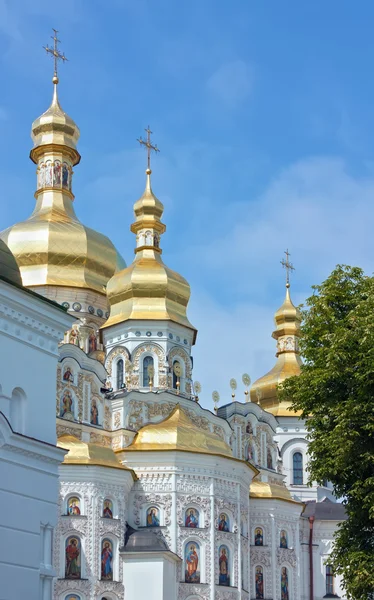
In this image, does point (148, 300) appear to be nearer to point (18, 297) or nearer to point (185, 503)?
point (185, 503)

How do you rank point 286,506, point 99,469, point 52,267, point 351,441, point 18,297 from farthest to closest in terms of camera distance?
point 52,267 < point 286,506 < point 99,469 < point 351,441 < point 18,297

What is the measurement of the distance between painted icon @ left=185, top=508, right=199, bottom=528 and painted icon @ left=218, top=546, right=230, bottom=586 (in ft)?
3.66

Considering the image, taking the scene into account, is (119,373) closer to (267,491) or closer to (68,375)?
(68,375)

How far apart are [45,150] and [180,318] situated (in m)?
11.3

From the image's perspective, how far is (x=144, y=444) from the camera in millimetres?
32531

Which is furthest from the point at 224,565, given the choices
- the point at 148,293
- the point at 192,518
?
the point at 148,293

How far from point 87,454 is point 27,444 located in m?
13.5

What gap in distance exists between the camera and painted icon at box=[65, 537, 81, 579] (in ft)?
96.3

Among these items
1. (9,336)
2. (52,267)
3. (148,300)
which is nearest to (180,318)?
(148,300)

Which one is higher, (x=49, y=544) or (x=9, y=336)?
(x=9, y=336)

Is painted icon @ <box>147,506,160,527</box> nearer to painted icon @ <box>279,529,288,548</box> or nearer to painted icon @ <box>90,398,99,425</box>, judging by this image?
painted icon @ <box>90,398,99,425</box>

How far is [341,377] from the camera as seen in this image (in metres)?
20.5

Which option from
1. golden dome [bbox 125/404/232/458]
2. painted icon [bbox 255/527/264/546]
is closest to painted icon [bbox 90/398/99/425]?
golden dome [bbox 125/404/232/458]

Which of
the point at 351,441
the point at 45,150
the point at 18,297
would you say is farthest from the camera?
the point at 45,150
